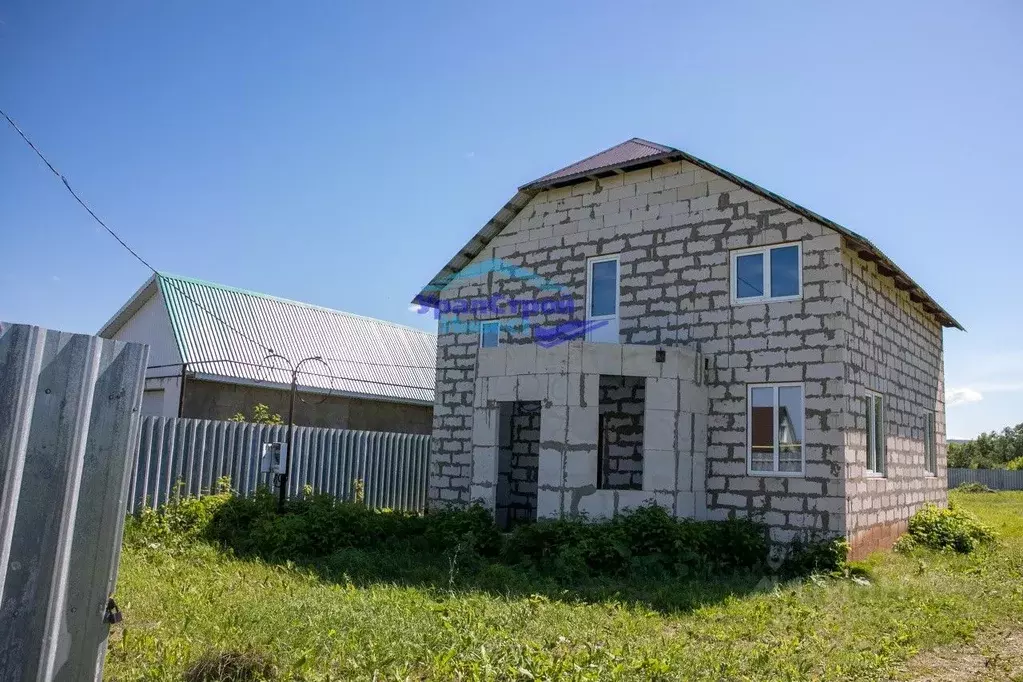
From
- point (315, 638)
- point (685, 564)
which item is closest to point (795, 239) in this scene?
point (685, 564)

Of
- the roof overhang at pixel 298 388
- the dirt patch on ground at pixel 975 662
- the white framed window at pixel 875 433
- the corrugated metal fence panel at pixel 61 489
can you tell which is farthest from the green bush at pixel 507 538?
the corrugated metal fence panel at pixel 61 489

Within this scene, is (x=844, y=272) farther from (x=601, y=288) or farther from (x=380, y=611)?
(x=380, y=611)

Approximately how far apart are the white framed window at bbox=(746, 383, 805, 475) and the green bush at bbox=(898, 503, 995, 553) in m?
3.42

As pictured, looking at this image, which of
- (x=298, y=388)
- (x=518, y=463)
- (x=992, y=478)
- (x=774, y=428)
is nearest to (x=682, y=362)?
(x=774, y=428)

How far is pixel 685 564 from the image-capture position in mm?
10945

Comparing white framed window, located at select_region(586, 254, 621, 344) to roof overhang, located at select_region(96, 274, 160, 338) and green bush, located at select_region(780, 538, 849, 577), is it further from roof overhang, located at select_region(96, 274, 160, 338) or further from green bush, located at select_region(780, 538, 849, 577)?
roof overhang, located at select_region(96, 274, 160, 338)

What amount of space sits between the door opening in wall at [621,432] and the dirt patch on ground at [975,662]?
6.32 meters

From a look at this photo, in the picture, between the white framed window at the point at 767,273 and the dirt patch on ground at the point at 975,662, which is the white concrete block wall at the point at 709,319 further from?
the dirt patch on ground at the point at 975,662

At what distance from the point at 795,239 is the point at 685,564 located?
17.4ft

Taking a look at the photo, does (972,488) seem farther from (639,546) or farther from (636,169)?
(639,546)

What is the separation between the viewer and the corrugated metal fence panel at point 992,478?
41.2 m

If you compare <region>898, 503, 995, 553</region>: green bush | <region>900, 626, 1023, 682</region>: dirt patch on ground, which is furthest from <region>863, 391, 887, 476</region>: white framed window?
<region>900, 626, 1023, 682</region>: dirt patch on ground

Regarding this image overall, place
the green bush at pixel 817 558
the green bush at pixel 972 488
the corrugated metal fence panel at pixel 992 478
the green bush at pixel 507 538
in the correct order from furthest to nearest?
1. the corrugated metal fence panel at pixel 992 478
2. the green bush at pixel 972 488
3. the green bush at pixel 817 558
4. the green bush at pixel 507 538

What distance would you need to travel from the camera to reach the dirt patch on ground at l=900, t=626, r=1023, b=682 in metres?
6.67
